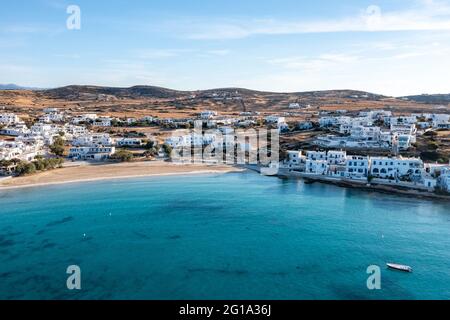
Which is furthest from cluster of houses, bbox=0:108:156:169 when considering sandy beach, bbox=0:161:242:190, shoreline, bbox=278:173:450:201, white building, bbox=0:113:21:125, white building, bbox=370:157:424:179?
white building, bbox=370:157:424:179

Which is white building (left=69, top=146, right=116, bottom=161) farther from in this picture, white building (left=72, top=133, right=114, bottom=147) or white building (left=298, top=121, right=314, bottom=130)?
white building (left=298, top=121, right=314, bottom=130)

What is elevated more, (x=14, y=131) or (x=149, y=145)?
(x=14, y=131)

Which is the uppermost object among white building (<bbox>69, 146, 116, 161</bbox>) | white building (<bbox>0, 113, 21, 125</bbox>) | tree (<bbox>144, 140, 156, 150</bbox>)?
white building (<bbox>0, 113, 21, 125</bbox>)

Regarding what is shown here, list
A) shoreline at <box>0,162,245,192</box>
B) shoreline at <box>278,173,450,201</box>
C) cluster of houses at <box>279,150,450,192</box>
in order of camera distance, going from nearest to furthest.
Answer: shoreline at <box>278,173,450,201</box>
cluster of houses at <box>279,150,450,192</box>
shoreline at <box>0,162,245,192</box>

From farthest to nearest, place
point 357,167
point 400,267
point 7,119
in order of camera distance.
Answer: point 7,119
point 357,167
point 400,267

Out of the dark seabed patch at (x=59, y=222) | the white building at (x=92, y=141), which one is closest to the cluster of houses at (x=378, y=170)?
the dark seabed patch at (x=59, y=222)

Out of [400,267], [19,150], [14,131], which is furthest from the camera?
[14,131]

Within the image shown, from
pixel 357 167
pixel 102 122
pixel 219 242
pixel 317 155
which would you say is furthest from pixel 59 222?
pixel 102 122

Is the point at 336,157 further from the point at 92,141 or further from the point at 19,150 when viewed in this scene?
the point at 19,150
